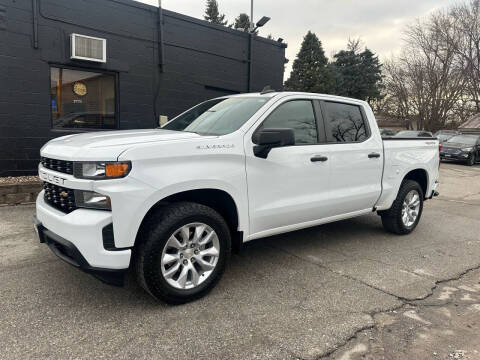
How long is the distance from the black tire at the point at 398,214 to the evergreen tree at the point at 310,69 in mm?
38473

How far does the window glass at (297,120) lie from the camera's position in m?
3.80

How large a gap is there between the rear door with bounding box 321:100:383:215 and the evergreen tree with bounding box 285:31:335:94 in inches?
1537

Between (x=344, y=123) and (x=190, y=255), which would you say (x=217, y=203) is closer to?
(x=190, y=255)

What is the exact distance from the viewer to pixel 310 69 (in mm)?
44219

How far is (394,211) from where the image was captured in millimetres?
5219

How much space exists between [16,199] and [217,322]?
507cm

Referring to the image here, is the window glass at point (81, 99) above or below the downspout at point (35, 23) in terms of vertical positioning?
below

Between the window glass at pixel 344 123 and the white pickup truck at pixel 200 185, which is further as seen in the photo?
the window glass at pixel 344 123

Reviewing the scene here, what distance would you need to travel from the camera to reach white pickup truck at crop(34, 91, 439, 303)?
277 centimetres

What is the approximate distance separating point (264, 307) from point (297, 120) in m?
1.93

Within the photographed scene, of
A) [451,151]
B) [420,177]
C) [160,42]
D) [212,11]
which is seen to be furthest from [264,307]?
[212,11]

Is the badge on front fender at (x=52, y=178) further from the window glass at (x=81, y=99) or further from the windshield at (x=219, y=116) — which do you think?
the window glass at (x=81, y=99)

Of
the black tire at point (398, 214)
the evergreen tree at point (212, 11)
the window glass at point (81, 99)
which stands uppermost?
the evergreen tree at point (212, 11)

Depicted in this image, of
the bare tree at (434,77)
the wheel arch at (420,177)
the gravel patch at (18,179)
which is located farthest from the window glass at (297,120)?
the bare tree at (434,77)
